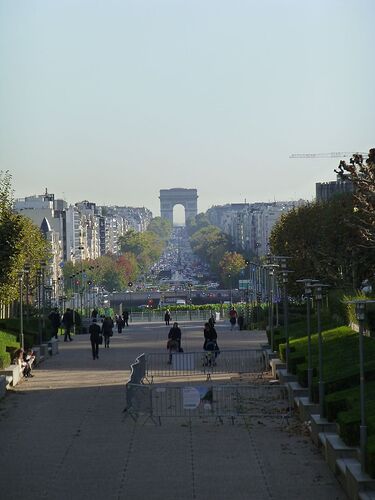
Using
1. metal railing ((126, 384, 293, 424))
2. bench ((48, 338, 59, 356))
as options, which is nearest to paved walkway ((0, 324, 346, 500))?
metal railing ((126, 384, 293, 424))

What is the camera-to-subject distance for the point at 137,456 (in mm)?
23891

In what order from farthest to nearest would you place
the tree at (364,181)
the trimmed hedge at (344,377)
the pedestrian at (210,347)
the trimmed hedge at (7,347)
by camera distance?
1. the tree at (364,181)
2. the pedestrian at (210,347)
3. the trimmed hedge at (7,347)
4. the trimmed hedge at (344,377)

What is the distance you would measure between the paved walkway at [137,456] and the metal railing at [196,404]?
415 millimetres

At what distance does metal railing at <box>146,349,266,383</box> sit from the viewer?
40.5 m

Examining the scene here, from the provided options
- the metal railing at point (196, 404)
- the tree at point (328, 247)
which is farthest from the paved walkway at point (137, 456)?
the tree at point (328, 247)

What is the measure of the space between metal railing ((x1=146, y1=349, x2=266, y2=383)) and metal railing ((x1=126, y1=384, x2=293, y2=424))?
293 inches

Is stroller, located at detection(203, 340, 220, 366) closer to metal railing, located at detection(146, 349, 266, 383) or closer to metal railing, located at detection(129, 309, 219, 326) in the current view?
metal railing, located at detection(146, 349, 266, 383)

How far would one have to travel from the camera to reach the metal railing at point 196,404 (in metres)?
29.0

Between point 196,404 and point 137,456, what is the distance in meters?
5.21

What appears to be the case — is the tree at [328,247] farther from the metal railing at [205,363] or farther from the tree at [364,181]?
the metal railing at [205,363]

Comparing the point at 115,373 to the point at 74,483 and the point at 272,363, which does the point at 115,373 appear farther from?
the point at 74,483

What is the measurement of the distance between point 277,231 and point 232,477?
69.5 m

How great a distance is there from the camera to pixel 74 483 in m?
21.2

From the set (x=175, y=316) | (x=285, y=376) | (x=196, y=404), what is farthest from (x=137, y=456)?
(x=175, y=316)
